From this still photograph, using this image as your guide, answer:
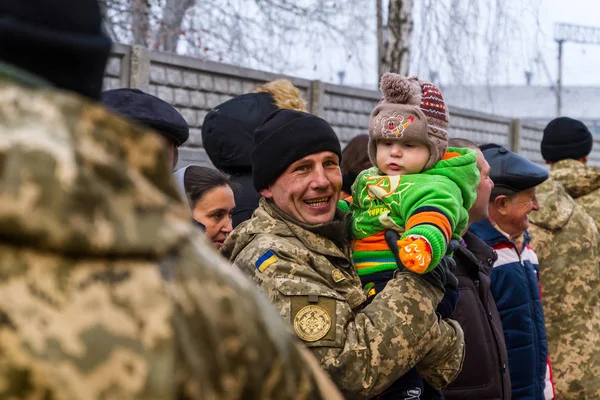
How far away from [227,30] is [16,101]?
13778 mm

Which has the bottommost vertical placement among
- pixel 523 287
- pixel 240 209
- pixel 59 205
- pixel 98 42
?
pixel 523 287

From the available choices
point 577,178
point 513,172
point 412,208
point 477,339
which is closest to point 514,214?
point 513,172

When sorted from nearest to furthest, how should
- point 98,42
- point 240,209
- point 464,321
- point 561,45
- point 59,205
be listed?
point 59,205 < point 98,42 < point 464,321 < point 240,209 < point 561,45

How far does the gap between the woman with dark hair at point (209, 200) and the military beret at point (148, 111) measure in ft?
1.07

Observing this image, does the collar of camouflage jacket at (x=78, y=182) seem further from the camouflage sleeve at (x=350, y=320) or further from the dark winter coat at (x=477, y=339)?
the dark winter coat at (x=477, y=339)

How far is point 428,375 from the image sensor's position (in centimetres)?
326

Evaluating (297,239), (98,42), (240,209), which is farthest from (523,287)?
(98,42)

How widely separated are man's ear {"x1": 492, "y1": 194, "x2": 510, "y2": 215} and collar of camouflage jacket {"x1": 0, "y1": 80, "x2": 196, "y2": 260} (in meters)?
4.21

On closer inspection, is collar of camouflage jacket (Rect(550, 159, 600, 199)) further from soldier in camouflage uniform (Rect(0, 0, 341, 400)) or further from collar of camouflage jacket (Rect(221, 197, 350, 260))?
soldier in camouflage uniform (Rect(0, 0, 341, 400))

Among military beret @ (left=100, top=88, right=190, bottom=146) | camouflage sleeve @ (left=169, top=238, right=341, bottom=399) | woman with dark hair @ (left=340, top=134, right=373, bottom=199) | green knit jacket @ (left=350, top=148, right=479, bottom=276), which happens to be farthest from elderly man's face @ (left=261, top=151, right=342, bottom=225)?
camouflage sleeve @ (left=169, top=238, right=341, bottom=399)

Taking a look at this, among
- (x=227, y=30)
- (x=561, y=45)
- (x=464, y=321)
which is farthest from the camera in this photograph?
(x=561, y=45)

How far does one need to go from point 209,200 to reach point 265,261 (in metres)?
1.18

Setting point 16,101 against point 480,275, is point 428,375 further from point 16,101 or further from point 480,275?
point 16,101

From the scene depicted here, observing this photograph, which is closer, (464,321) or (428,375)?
(428,375)
